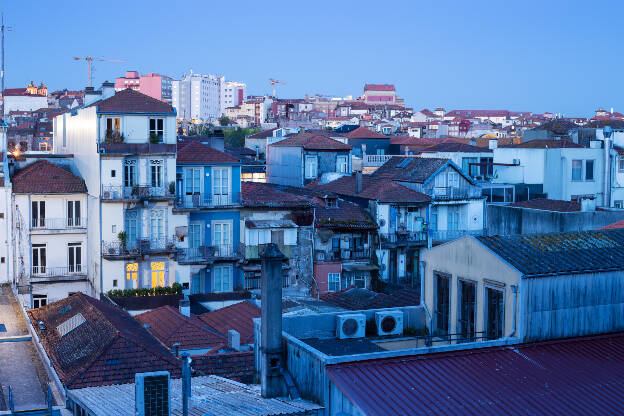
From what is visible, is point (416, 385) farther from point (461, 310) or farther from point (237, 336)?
point (237, 336)

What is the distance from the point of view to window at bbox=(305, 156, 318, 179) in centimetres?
5328

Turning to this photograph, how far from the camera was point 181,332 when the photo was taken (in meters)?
28.0

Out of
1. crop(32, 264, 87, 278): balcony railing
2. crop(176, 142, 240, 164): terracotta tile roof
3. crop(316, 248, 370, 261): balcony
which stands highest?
crop(176, 142, 240, 164): terracotta tile roof

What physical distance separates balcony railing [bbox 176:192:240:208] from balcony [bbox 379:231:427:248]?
8315 millimetres

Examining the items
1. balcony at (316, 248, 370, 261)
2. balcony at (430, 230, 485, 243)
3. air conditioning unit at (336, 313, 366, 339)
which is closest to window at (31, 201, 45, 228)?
balcony at (316, 248, 370, 261)

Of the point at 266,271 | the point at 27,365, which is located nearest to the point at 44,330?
the point at 27,365

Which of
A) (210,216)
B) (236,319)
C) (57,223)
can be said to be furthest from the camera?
(210,216)

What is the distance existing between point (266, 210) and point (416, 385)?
27033 mm

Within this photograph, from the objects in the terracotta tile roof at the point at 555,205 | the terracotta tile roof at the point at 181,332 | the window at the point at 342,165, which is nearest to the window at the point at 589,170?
the terracotta tile roof at the point at 555,205

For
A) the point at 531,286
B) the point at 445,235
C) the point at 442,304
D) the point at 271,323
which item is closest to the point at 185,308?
the point at 442,304

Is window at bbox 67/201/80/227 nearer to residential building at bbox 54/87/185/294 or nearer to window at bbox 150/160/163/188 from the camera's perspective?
residential building at bbox 54/87/185/294

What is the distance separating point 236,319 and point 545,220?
A: 13.5 metres

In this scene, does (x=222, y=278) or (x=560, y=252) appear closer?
(x=560, y=252)

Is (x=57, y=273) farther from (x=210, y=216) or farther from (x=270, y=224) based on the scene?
(x=270, y=224)
